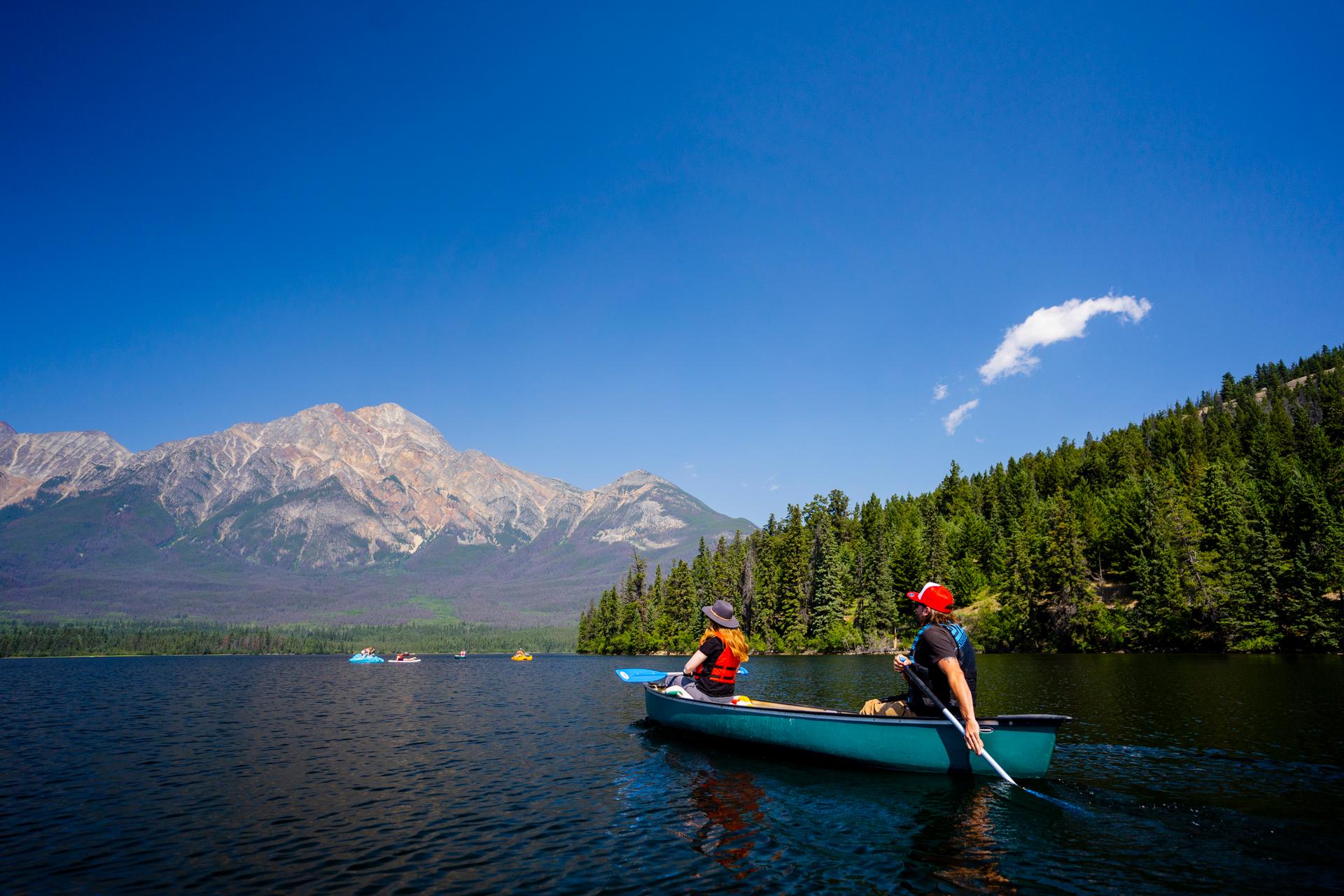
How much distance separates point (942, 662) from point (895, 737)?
247cm

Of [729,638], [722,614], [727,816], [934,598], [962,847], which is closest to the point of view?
[962,847]

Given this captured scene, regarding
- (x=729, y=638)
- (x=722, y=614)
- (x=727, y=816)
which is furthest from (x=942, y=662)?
(x=729, y=638)

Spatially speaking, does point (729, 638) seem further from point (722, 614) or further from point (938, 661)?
point (938, 661)

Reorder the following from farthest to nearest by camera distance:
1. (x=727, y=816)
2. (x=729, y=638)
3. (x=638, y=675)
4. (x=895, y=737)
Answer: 1. (x=638, y=675)
2. (x=729, y=638)
3. (x=895, y=737)
4. (x=727, y=816)

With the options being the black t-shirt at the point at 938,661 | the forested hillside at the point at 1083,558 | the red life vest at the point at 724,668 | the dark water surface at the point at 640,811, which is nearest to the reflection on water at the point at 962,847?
the dark water surface at the point at 640,811

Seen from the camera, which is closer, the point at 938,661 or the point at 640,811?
the point at 640,811

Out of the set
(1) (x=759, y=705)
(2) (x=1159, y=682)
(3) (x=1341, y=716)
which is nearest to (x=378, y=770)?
(1) (x=759, y=705)

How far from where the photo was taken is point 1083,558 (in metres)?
73.7

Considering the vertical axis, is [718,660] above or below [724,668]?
above

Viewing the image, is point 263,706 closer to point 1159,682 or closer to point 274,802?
point 274,802

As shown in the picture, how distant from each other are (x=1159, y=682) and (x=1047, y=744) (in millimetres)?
28361

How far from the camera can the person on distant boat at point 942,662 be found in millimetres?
12859

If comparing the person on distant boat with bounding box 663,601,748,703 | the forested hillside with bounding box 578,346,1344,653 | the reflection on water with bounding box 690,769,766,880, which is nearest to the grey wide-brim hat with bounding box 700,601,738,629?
the person on distant boat with bounding box 663,601,748,703

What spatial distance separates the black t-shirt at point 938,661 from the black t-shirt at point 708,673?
654 cm
